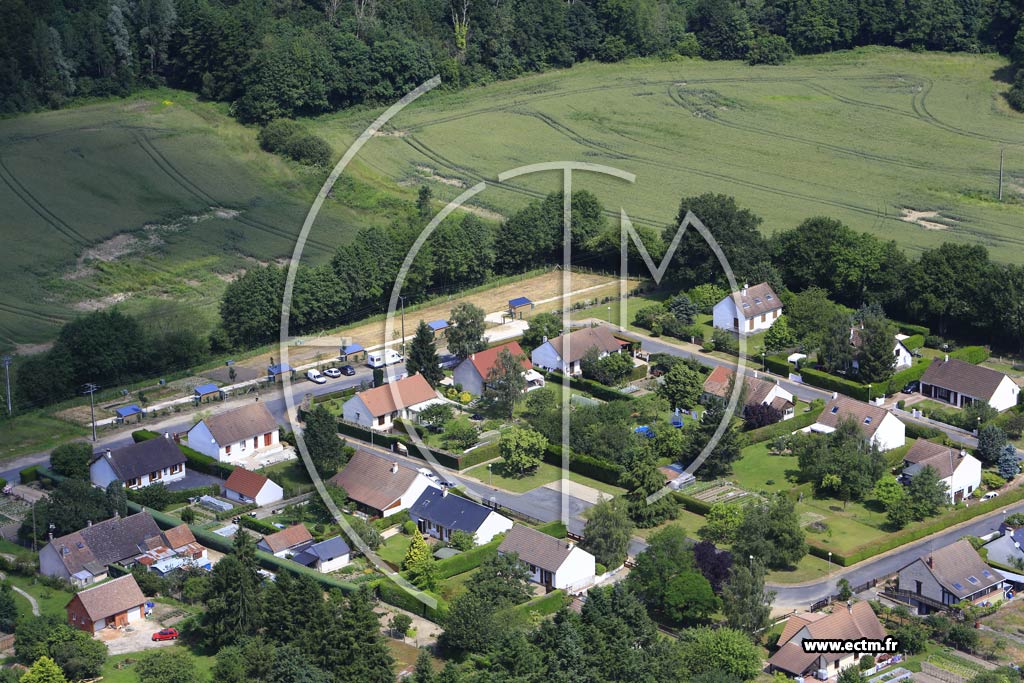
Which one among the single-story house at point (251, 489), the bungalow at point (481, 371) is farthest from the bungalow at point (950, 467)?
the single-story house at point (251, 489)

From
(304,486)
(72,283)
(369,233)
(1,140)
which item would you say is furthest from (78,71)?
(304,486)

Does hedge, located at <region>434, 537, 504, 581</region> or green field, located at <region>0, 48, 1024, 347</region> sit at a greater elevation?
green field, located at <region>0, 48, 1024, 347</region>

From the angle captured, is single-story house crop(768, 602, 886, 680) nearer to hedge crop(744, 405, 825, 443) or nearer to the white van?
hedge crop(744, 405, 825, 443)

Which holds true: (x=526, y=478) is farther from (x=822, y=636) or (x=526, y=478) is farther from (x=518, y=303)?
(x=518, y=303)

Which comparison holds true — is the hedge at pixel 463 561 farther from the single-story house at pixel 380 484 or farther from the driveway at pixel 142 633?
the driveway at pixel 142 633

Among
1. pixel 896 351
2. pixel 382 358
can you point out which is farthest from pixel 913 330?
pixel 382 358

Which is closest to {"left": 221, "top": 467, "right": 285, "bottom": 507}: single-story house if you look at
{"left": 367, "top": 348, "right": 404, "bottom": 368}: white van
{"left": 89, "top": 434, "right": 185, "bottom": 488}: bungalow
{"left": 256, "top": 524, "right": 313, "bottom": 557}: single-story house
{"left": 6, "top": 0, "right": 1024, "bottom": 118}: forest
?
{"left": 89, "top": 434, "right": 185, "bottom": 488}: bungalow
